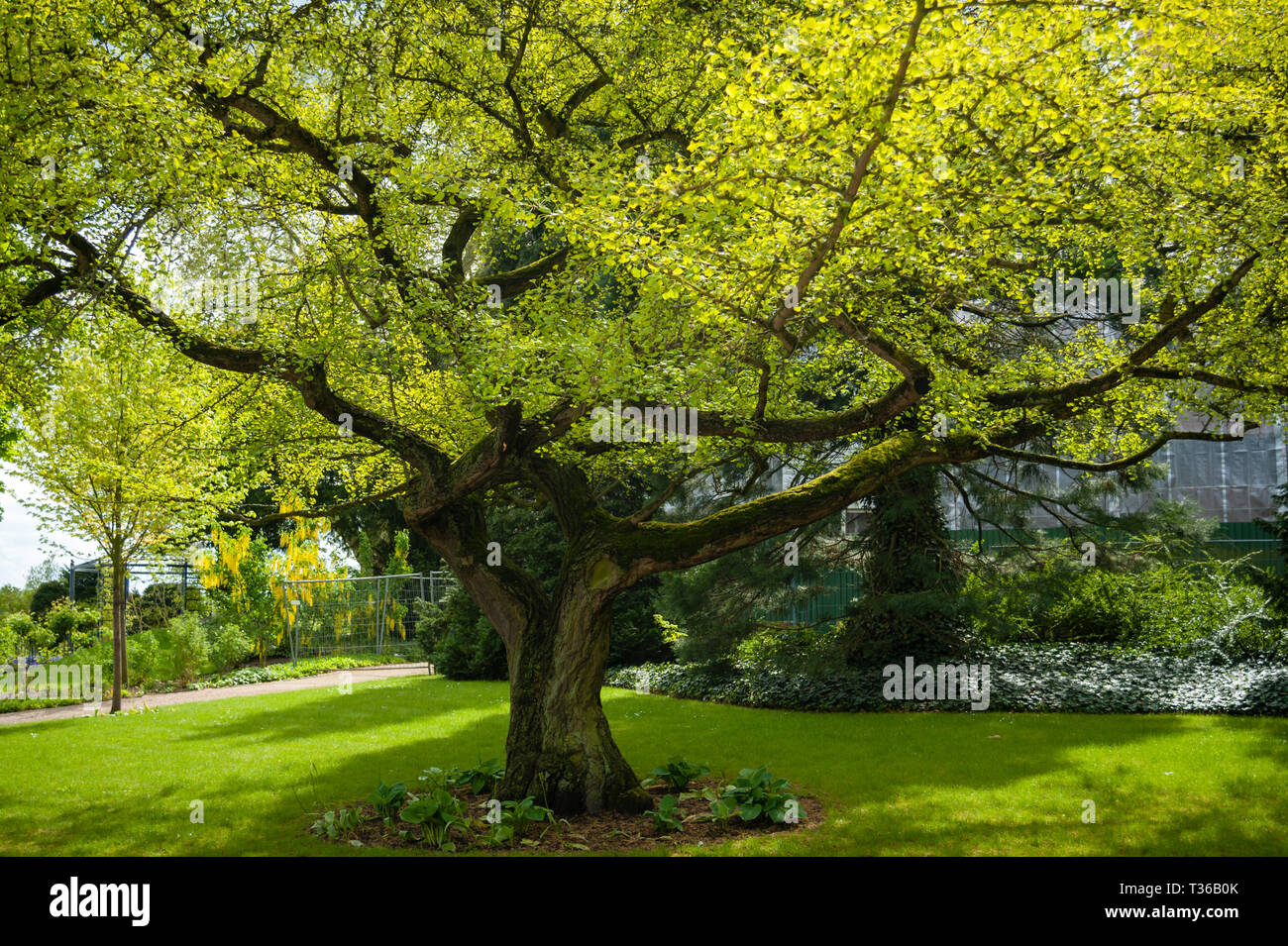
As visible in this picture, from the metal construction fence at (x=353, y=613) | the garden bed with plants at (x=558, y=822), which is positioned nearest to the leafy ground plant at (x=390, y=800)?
the garden bed with plants at (x=558, y=822)

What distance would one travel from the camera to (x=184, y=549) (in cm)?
1667

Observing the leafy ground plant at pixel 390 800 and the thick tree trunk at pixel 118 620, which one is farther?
the thick tree trunk at pixel 118 620

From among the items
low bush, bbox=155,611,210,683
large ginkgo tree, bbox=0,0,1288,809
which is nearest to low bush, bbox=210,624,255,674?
low bush, bbox=155,611,210,683

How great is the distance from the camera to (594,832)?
7.31m

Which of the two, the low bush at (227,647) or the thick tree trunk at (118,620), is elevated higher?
the thick tree trunk at (118,620)

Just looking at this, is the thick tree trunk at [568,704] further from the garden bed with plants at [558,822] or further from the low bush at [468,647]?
the low bush at [468,647]

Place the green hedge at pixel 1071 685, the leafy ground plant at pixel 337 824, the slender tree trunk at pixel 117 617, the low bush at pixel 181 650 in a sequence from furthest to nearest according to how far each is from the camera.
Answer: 1. the low bush at pixel 181 650
2. the slender tree trunk at pixel 117 617
3. the green hedge at pixel 1071 685
4. the leafy ground plant at pixel 337 824

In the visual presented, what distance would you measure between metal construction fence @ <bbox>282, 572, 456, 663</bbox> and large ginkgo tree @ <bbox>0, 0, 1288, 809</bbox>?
12.7m

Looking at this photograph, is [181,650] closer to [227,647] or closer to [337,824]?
[227,647]

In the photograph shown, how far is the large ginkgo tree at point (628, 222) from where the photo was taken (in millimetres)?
6086

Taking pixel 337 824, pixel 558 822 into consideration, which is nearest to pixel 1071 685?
pixel 558 822

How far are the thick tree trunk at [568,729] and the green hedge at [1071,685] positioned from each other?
6302 millimetres

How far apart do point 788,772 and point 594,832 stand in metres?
2.76

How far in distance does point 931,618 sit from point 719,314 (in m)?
8.92
